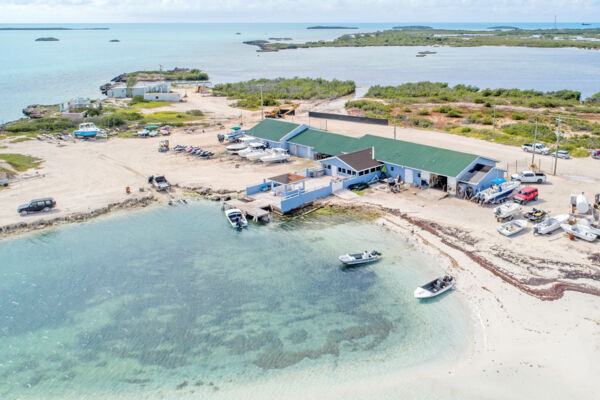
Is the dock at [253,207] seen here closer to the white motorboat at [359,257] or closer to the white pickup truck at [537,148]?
the white motorboat at [359,257]

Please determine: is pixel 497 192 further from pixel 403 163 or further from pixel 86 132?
pixel 86 132

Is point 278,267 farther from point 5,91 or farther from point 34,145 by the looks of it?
point 5,91

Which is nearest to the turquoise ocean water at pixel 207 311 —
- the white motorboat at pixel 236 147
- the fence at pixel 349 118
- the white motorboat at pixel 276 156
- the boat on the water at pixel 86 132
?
the white motorboat at pixel 276 156

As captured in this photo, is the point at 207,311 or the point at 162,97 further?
the point at 162,97

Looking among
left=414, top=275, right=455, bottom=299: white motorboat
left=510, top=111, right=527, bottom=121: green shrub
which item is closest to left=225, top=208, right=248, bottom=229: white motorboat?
left=414, top=275, right=455, bottom=299: white motorboat

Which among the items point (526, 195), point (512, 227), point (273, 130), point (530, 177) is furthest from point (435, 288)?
point (273, 130)

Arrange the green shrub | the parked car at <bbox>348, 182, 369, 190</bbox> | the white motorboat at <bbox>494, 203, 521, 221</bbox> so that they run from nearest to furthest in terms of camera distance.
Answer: the white motorboat at <bbox>494, 203, 521, 221</bbox> → the parked car at <bbox>348, 182, 369, 190</bbox> → the green shrub

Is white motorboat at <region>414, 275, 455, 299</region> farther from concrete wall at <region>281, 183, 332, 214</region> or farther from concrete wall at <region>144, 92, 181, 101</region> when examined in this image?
concrete wall at <region>144, 92, 181, 101</region>
